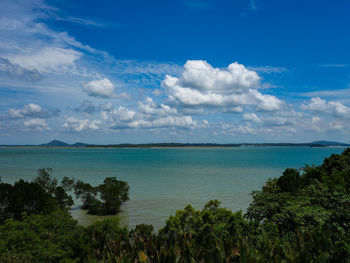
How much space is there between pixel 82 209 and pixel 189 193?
14.0 m

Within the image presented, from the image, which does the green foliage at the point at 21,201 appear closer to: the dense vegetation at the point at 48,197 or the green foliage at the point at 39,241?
the dense vegetation at the point at 48,197

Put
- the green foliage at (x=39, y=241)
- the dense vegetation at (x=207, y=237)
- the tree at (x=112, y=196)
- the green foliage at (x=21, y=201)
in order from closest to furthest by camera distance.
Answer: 1. the dense vegetation at (x=207, y=237)
2. the green foliage at (x=39, y=241)
3. the green foliage at (x=21, y=201)
4. the tree at (x=112, y=196)

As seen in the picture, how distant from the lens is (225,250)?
9.88m

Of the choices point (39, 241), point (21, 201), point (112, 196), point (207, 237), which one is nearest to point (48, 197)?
point (21, 201)

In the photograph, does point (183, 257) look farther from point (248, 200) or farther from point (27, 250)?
point (248, 200)

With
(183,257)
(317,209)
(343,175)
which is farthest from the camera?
(343,175)

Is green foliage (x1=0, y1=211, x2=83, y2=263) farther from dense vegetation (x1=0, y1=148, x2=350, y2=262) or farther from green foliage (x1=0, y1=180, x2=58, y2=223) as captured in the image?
green foliage (x1=0, y1=180, x2=58, y2=223)

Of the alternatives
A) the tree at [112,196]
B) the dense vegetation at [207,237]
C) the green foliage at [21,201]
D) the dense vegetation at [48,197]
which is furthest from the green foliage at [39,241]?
the tree at [112,196]

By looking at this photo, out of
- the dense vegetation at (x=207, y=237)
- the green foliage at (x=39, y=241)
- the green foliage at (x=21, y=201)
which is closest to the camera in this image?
the dense vegetation at (x=207, y=237)

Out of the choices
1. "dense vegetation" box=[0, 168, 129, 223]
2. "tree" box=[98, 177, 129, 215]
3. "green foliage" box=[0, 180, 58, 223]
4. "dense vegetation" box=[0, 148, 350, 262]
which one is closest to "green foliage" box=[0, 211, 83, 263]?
"dense vegetation" box=[0, 148, 350, 262]

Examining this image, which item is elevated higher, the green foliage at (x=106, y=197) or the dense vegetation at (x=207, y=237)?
the dense vegetation at (x=207, y=237)

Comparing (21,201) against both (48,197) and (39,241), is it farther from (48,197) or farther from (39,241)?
(39,241)

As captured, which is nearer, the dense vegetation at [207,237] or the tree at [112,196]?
the dense vegetation at [207,237]

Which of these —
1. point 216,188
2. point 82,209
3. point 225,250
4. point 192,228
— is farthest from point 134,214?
point 225,250
